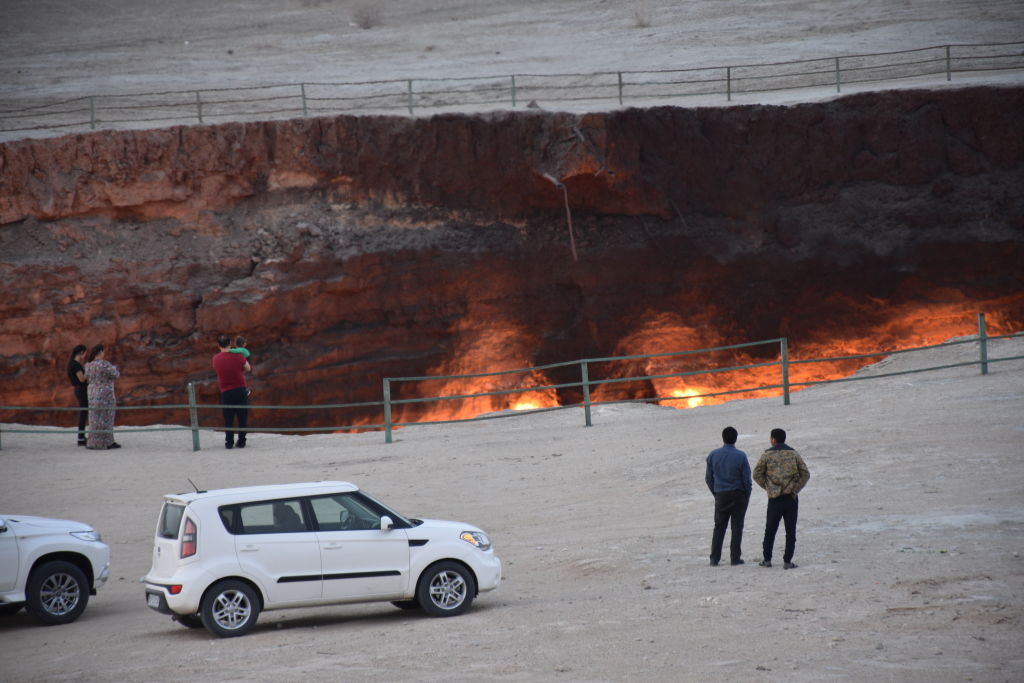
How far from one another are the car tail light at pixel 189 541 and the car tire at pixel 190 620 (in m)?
0.64

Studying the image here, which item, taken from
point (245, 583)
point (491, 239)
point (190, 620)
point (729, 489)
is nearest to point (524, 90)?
point (491, 239)

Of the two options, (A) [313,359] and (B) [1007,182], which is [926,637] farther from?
(B) [1007,182]

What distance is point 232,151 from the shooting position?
2464 centimetres

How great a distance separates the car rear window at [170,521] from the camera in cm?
927

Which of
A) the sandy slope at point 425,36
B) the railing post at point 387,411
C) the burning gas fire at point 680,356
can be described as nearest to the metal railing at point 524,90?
the sandy slope at point 425,36

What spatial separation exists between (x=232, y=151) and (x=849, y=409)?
15012 millimetres

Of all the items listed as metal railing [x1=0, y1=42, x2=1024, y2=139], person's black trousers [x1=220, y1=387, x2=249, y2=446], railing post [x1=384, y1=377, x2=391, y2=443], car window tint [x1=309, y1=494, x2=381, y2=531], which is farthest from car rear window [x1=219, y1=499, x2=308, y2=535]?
metal railing [x1=0, y1=42, x2=1024, y2=139]

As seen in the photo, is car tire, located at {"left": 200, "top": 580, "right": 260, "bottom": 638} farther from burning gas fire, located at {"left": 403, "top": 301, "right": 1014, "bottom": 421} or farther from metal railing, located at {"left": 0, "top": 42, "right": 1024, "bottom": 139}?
metal railing, located at {"left": 0, "top": 42, "right": 1024, "bottom": 139}

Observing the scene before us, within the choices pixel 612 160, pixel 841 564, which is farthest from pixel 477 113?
pixel 841 564

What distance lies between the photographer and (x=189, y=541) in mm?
9031

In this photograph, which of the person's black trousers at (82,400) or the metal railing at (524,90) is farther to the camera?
the metal railing at (524,90)

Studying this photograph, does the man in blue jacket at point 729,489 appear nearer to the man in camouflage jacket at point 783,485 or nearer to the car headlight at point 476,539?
the man in camouflage jacket at point 783,485

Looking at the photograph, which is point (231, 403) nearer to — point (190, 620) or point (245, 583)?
point (190, 620)

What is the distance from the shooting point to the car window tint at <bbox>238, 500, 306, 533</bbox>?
923 cm
